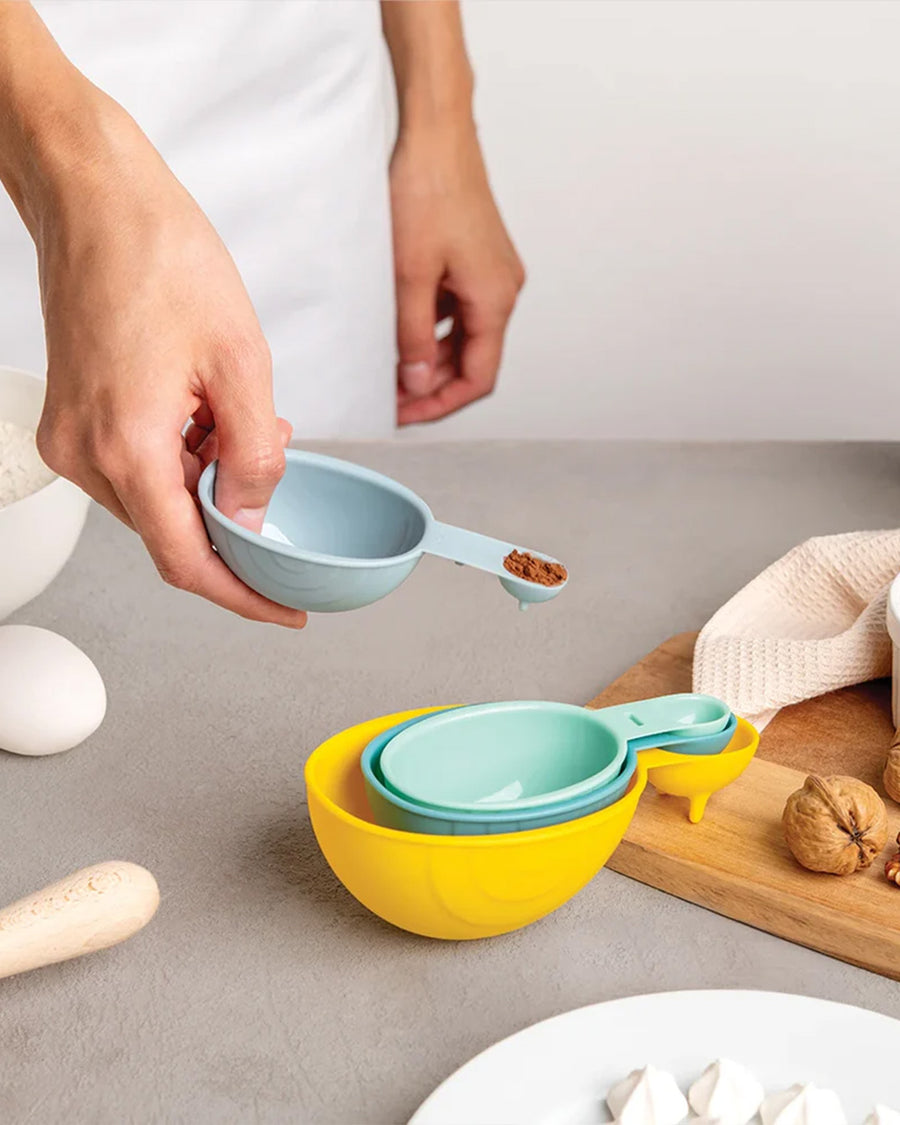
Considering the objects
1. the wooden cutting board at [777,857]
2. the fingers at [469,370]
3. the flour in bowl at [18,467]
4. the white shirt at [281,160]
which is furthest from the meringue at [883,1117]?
the fingers at [469,370]

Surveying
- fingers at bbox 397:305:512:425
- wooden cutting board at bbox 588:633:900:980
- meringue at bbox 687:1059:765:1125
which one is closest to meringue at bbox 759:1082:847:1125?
meringue at bbox 687:1059:765:1125

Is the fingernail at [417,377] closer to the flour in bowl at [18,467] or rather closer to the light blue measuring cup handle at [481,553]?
the flour in bowl at [18,467]

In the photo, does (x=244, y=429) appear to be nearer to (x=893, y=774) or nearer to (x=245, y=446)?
(x=245, y=446)

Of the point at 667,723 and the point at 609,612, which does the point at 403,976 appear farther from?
the point at 609,612

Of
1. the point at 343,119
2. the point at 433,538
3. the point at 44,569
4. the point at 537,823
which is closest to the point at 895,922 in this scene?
the point at 537,823

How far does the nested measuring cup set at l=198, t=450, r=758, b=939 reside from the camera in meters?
0.60

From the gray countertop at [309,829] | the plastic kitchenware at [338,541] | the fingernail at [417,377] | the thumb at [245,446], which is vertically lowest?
the fingernail at [417,377]

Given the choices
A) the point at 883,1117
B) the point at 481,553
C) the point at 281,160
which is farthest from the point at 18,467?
the point at 883,1117

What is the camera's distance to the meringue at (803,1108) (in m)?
0.52

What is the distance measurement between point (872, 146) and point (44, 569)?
1751 millimetres

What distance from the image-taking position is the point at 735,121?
2217 mm

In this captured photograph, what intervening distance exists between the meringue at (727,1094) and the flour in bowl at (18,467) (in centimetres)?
54

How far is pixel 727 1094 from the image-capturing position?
0.53m

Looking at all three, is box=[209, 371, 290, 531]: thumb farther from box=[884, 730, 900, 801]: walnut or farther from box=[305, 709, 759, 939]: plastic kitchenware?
box=[884, 730, 900, 801]: walnut
